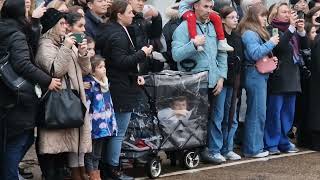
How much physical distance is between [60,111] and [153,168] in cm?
162

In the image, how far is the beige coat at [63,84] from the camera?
6.44 meters

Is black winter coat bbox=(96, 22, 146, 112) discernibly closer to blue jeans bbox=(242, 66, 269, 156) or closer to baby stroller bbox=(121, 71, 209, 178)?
baby stroller bbox=(121, 71, 209, 178)

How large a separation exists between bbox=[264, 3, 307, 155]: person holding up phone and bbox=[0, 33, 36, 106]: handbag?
12.3 ft

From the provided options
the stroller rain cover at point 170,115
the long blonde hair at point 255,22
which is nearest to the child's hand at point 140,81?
the stroller rain cover at point 170,115

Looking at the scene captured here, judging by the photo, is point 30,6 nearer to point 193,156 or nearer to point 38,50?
point 38,50

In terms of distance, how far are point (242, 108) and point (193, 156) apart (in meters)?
1.67

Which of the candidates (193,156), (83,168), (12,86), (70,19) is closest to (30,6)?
(70,19)

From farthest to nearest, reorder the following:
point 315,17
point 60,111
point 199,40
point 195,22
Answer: point 315,17 < point 195,22 < point 199,40 < point 60,111

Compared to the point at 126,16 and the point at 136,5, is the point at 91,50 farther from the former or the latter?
the point at 136,5

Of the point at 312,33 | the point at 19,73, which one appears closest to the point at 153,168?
the point at 19,73

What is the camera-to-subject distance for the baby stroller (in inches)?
296

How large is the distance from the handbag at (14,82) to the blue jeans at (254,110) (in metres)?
3.50

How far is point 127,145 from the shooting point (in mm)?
7551

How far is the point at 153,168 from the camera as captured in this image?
7.59m
